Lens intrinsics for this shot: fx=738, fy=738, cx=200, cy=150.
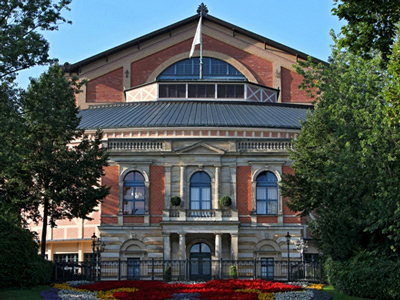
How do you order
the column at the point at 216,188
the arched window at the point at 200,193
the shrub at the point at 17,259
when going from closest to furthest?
the shrub at the point at 17,259
the column at the point at 216,188
the arched window at the point at 200,193

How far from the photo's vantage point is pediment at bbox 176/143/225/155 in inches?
1967

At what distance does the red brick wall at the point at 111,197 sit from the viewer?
4997 centimetres

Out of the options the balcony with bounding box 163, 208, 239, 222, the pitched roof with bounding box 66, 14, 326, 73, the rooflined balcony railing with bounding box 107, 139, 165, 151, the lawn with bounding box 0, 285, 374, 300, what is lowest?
the lawn with bounding box 0, 285, 374, 300

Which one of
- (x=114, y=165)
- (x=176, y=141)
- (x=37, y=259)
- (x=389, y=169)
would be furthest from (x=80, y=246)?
(x=389, y=169)

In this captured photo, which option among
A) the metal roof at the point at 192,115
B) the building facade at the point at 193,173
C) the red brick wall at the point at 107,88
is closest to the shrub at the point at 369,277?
the building facade at the point at 193,173

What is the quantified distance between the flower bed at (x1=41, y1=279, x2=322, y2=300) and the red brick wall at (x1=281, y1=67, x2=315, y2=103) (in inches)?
1354

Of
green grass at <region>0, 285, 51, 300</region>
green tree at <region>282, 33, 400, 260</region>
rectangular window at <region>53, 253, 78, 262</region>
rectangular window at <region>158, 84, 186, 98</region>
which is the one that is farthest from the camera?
rectangular window at <region>158, 84, 186, 98</region>

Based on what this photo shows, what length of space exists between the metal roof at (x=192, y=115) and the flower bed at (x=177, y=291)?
65.2 feet

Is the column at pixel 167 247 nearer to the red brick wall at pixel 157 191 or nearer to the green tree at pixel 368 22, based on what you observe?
the red brick wall at pixel 157 191

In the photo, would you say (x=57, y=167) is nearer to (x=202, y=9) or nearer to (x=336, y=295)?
(x=336, y=295)

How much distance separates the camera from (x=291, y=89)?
6956 cm

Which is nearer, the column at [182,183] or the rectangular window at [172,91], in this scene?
the column at [182,183]

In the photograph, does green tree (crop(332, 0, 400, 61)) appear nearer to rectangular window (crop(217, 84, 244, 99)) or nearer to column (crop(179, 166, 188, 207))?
column (crop(179, 166, 188, 207))

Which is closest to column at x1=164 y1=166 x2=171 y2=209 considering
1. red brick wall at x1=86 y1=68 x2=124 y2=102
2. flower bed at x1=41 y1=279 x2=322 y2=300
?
flower bed at x1=41 y1=279 x2=322 y2=300
